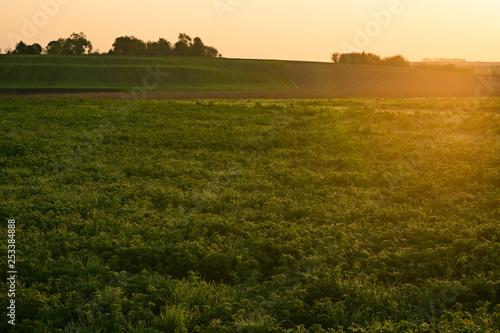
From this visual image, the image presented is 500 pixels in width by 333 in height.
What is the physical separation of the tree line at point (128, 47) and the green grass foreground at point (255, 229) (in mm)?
→ 98917

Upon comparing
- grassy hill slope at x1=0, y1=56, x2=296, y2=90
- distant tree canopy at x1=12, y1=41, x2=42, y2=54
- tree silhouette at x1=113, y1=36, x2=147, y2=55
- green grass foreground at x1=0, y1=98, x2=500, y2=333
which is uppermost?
tree silhouette at x1=113, y1=36, x2=147, y2=55

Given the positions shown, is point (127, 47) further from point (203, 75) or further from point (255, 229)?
point (255, 229)

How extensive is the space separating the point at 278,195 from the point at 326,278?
535 centimetres

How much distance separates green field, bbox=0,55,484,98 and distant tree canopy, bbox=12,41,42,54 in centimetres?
1701

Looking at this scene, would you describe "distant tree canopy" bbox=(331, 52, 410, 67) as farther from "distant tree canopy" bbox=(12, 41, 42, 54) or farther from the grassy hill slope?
"distant tree canopy" bbox=(12, 41, 42, 54)

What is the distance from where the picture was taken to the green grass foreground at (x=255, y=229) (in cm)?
764

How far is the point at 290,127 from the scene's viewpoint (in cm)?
2348

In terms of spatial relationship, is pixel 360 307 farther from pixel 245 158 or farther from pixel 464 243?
pixel 245 158

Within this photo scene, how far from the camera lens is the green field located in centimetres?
7600

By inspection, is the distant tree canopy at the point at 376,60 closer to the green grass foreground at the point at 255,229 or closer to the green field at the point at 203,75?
the green field at the point at 203,75

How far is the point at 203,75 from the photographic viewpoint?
283 feet

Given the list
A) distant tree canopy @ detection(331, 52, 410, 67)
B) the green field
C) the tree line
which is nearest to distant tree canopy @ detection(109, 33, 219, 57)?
the tree line

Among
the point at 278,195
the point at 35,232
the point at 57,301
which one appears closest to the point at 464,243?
the point at 278,195

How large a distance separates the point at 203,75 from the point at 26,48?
50429 millimetres
